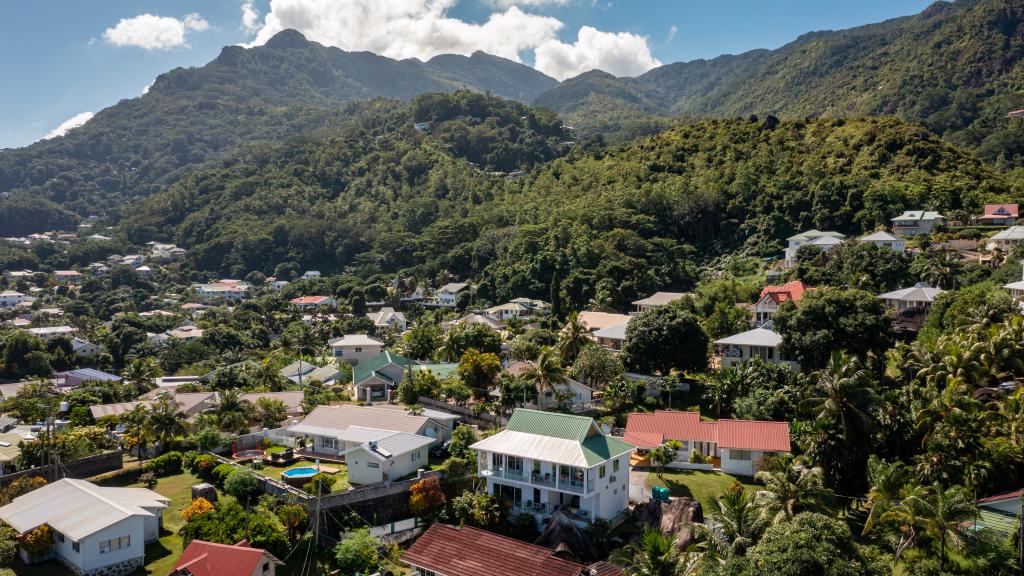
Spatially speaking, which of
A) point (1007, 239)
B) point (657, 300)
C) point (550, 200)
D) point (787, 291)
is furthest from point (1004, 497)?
point (550, 200)

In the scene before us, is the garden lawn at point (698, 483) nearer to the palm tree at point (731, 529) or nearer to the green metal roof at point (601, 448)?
the green metal roof at point (601, 448)

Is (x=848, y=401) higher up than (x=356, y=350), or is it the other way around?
(x=848, y=401)

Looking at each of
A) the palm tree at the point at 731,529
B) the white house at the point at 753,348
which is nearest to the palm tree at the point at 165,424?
the palm tree at the point at 731,529

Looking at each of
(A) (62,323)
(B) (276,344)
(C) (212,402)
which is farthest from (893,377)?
(A) (62,323)

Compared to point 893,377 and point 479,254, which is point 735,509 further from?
point 479,254

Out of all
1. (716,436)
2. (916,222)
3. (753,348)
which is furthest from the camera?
(916,222)

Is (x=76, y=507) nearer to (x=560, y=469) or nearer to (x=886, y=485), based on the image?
(x=560, y=469)

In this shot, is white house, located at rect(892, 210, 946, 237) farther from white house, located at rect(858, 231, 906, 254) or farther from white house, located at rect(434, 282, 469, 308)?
white house, located at rect(434, 282, 469, 308)
